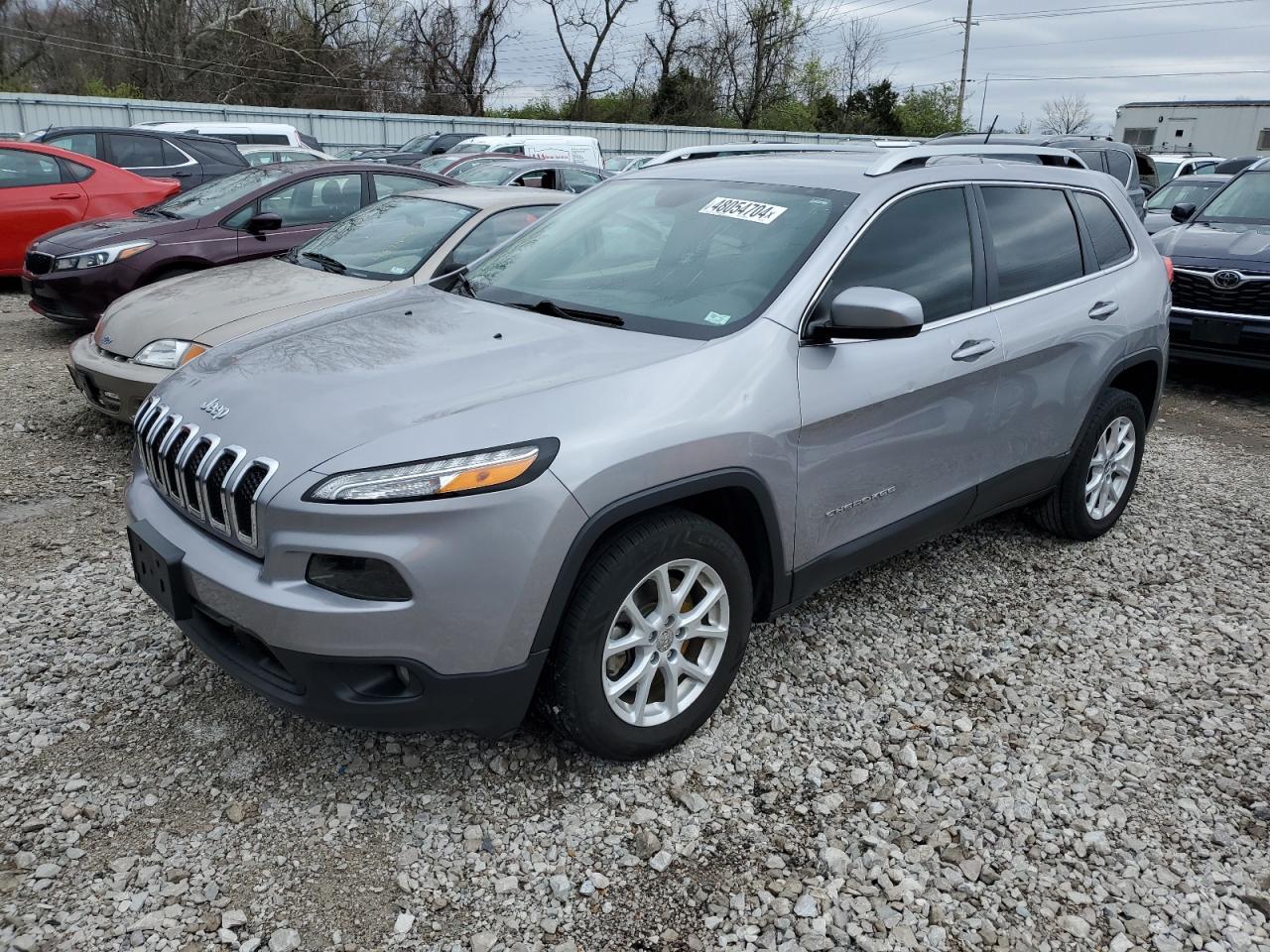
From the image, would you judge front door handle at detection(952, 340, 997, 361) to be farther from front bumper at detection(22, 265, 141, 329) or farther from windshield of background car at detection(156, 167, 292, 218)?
front bumper at detection(22, 265, 141, 329)

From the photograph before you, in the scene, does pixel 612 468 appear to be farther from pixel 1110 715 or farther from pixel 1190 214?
pixel 1190 214

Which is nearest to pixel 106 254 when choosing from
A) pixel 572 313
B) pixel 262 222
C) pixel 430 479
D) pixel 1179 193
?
pixel 262 222

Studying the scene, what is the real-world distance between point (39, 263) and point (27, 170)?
2.85 m

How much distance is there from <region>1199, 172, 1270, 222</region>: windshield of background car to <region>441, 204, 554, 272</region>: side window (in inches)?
244

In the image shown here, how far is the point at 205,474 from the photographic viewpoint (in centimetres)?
256

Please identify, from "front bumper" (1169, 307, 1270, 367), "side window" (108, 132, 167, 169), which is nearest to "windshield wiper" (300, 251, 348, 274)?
"front bumper" (1169, 307, 1270, 367)

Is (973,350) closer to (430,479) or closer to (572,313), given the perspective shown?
(572,313)

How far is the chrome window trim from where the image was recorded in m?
7.11

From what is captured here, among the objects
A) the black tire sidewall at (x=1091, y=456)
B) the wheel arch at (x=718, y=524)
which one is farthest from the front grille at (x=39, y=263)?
the black tire sidewall at (x=1091, y=456)

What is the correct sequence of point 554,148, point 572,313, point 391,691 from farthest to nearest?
point 554,148
point 572,313
point 391,691

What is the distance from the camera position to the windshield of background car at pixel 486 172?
11133 millimetres

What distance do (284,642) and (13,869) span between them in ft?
3.01

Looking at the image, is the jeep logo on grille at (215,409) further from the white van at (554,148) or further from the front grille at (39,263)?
the white van at (554,148)

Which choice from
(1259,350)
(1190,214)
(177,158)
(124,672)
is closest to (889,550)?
(124,672)
